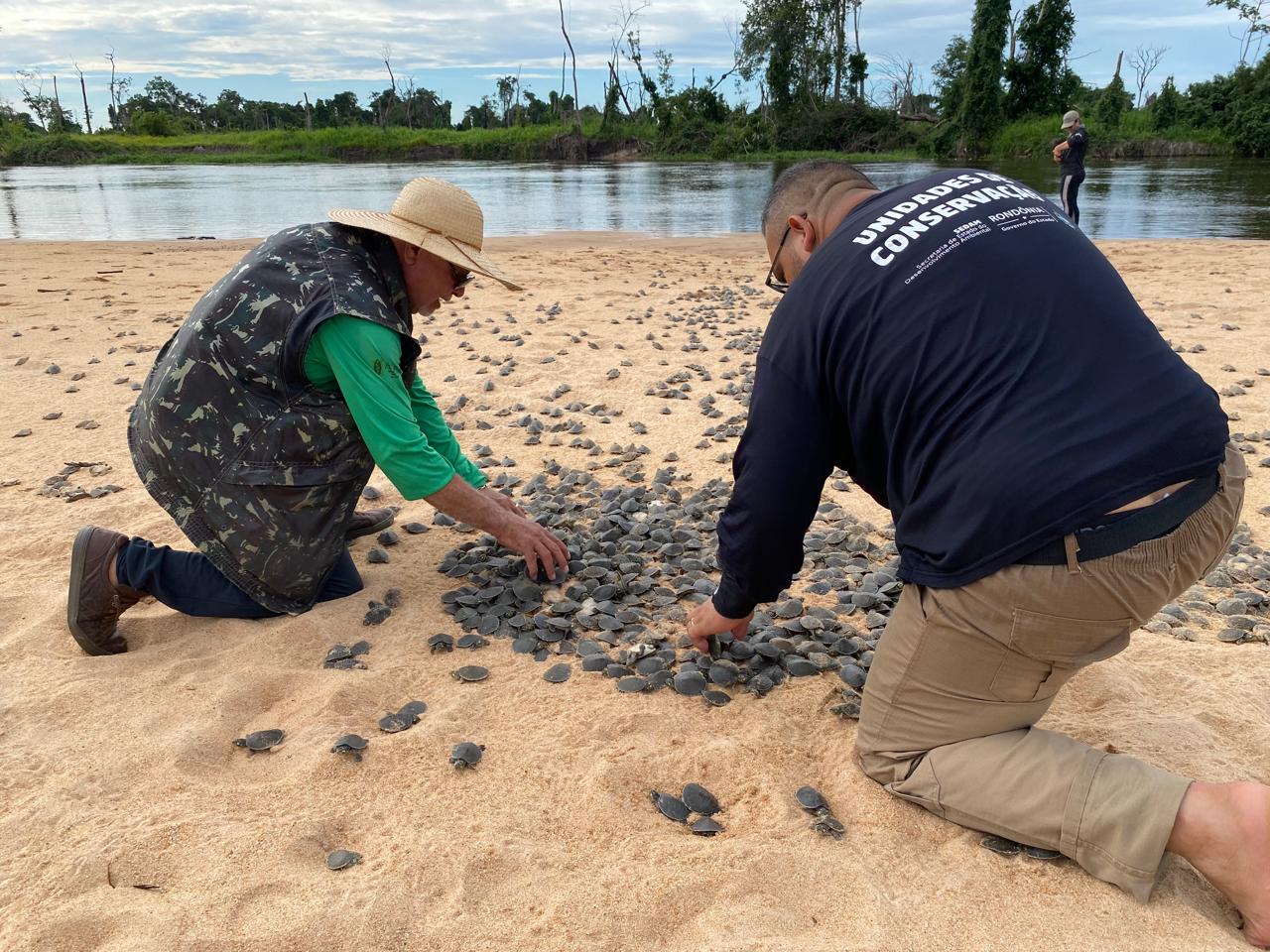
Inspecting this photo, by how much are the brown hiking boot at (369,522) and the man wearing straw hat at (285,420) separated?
63 cm

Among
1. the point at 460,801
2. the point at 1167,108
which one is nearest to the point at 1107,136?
the point at 1167,108

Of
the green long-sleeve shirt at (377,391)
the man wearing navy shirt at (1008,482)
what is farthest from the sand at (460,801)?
the green long-sleeve shirt at (377,391)

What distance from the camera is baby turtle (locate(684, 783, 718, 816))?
197 centimetres

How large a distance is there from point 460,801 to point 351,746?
0.34 m

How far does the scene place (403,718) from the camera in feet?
7.48

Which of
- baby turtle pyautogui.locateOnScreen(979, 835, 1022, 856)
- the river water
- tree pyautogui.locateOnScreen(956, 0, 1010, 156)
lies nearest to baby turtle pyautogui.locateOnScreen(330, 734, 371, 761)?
baby turtle pyautogui.locateOnScreen(979, 835, 1022, 856)

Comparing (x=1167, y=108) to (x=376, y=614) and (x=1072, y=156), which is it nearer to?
(x=1072, y=156)

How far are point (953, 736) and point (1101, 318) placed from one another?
0.96 metres

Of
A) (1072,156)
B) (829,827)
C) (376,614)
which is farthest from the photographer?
(1072,156)

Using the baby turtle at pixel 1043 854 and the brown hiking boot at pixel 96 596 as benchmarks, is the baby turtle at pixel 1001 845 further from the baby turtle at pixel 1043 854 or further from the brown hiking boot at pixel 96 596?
the brown hiking boot at pixel 96 596

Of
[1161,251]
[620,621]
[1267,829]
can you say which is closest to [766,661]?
[620,621]

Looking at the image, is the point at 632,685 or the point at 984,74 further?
the point at 984,74

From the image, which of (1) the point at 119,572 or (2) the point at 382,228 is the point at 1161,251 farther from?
(1) the point at 119,572

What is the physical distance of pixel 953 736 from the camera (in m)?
1.92
